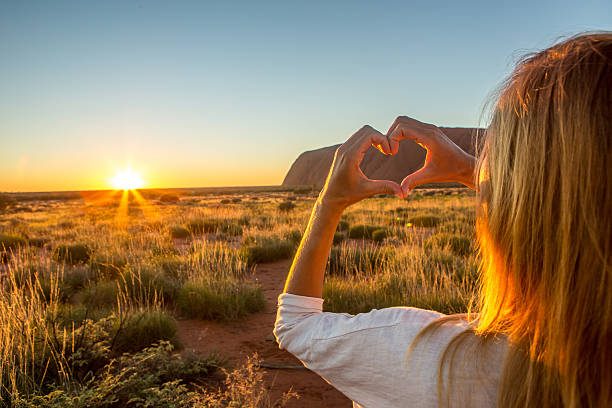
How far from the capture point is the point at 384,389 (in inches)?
27.4

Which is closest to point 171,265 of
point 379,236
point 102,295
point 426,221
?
point 102,295

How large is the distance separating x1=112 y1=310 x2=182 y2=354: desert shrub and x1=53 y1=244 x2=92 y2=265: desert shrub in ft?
18.3

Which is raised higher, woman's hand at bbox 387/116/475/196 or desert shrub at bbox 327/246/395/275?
woman's hand at bbox 387/116/475/196

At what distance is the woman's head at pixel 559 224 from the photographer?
56 cm

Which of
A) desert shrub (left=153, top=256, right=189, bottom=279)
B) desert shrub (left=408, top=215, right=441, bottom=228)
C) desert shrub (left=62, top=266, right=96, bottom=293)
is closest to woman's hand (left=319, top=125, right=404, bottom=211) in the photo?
desert shrub (left=153, top=256, right=189, bottom=279)

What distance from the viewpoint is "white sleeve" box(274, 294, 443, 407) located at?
0.66m

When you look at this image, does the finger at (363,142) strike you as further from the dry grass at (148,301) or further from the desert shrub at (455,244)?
the desert shrub at (455,244)

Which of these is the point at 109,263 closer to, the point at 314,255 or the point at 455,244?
the point at 455,244

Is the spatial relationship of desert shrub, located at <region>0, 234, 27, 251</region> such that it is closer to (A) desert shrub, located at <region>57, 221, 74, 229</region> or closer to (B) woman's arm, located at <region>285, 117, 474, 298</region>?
(A) desert shrub, located at <region>57, 221, 74, 229</region>

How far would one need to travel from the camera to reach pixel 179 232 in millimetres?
12648

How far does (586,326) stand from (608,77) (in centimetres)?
39

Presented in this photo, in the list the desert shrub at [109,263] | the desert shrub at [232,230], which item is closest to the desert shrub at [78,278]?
the desert shrub at [109,263]

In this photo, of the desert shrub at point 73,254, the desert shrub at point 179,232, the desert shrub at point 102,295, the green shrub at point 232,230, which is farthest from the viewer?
the desert shrub at point 179,232

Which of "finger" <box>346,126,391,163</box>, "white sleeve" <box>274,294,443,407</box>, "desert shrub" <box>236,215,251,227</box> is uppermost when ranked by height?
"finger" <box>346,126,391,163</box>
